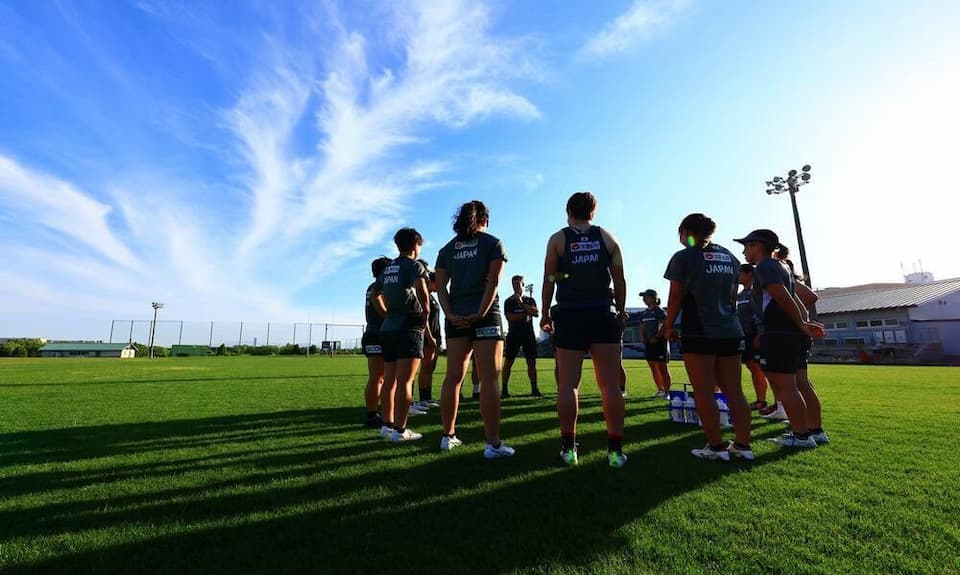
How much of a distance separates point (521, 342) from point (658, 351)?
2.53 metres

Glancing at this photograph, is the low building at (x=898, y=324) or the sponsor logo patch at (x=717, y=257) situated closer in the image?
the sponsor logo patch at (x=717, y=257)

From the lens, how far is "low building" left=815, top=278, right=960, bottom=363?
31.2 m

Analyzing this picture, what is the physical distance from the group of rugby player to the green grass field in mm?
338

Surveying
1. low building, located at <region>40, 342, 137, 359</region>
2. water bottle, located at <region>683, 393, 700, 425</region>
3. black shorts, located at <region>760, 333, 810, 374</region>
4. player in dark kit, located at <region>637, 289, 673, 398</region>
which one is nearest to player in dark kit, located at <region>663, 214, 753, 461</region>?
black shorts, located at <region>760, 333, 810, 374</region>

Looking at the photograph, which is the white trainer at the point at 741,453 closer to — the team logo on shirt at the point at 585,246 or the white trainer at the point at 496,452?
the white trainer at the point at 496,452

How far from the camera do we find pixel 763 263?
4230 millimetres

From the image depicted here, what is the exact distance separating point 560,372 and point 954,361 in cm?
3831

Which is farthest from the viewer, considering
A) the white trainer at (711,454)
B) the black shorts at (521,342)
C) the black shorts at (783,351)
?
the black shorts at (521,342)

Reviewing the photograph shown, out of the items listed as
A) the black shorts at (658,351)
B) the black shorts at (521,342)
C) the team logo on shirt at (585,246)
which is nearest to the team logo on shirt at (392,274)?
the team logo on shirt at (585,246)

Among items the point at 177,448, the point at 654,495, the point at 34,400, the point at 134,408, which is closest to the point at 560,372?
the point at 654,495

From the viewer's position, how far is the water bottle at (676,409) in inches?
215

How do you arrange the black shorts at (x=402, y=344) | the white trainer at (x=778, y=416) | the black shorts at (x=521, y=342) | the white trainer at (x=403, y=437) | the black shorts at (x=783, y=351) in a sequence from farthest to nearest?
1. the black shorts at (x=521, y=342)
2. the white trainer at (x=778, y=416)
3. the black shorts at (x=402, y=344)
4. the white trainer at (x=403, y=437)
5. the black shorts at (x=783, y=351)

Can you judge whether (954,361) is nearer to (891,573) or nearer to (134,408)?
(891,573)

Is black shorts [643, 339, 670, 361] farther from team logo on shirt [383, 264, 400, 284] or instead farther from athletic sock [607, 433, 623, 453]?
team logo on shirt [383, 264, 400, 284]
